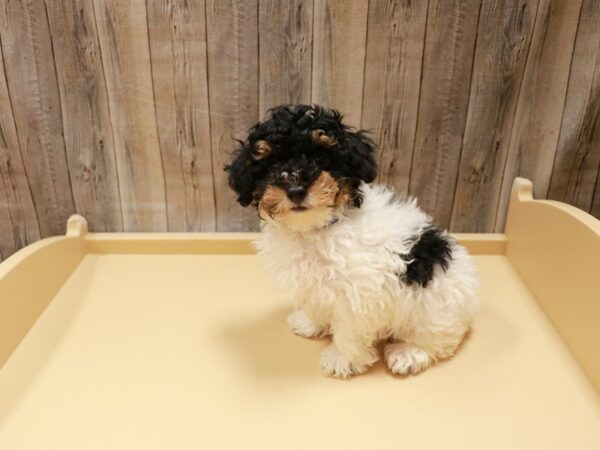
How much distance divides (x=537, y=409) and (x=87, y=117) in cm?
156

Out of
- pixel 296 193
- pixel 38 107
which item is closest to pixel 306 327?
pixel 296 193

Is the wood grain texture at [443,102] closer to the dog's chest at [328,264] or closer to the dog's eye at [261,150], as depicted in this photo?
the dog's chest at [328,264]

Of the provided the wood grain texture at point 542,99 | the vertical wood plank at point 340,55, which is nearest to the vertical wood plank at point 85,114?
the vertical wood plank at point 340,55

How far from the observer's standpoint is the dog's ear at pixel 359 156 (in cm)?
113

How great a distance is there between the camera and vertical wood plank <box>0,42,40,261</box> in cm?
169

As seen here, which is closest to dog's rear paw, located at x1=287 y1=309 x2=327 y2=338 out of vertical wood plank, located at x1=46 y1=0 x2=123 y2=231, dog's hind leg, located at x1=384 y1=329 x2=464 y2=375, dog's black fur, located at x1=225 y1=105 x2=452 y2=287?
dog's hind leg, located at x1=384 y1=329 x2=464 y2=375

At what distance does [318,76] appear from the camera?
164cm

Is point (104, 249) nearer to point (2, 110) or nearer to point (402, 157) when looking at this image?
point (2, 110)

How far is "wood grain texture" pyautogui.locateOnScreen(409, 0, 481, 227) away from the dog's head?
60 centimetres

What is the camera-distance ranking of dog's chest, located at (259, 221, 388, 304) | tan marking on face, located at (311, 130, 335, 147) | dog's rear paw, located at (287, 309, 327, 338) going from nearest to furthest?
tan marking on face, located at (311, 130, 335, 147), dog's chest, located at (259, 221, 388, 304), dog's rear paw, located at (287, 309, 327, 338)

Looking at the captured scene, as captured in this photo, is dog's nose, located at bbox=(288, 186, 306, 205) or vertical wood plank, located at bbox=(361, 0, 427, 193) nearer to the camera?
dog's nose, located at bbox=(288, 186, 306, 205)

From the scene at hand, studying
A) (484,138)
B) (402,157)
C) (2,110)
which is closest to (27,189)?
(2,110)

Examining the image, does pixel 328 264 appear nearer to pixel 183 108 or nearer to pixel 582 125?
pixel 183 108

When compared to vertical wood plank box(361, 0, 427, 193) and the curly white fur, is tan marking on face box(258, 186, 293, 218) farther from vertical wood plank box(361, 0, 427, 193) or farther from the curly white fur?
vertical wood plank box(361, 0, 427, 193)
